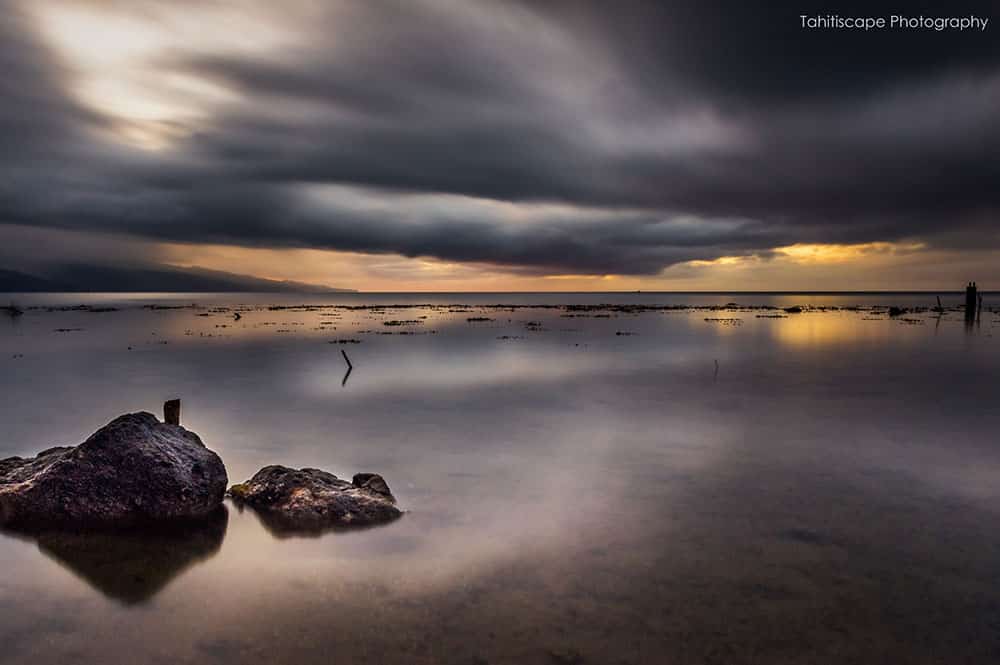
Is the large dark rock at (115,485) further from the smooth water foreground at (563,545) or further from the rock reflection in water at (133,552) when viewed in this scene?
the smooth water foreground at (563,545)

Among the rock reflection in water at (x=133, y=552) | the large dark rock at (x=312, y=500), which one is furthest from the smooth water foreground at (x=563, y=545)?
the large dark rock at (x=312, y=500)

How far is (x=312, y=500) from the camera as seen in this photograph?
1128 cm

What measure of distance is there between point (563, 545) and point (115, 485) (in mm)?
8628

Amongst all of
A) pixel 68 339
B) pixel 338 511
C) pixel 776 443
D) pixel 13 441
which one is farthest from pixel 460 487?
pixel 68 339

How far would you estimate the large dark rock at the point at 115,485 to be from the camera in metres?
10.7

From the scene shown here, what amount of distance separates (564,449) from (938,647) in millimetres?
10790

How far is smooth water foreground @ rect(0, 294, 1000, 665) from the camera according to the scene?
283 inches

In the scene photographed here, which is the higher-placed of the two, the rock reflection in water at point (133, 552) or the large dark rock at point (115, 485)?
the large dark rock at point (115, 485)

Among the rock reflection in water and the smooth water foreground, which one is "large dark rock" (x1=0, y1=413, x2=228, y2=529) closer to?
the rock reflection in water

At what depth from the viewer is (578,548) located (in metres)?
9.90

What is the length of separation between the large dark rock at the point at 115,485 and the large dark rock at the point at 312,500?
A: 923 millimetres

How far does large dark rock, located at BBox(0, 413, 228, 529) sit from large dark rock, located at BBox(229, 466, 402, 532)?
3.03 ft

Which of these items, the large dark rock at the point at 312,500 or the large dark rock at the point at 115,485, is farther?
the large dark rock at the point at 312,500

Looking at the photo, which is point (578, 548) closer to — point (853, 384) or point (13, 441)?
point (13, 441)
